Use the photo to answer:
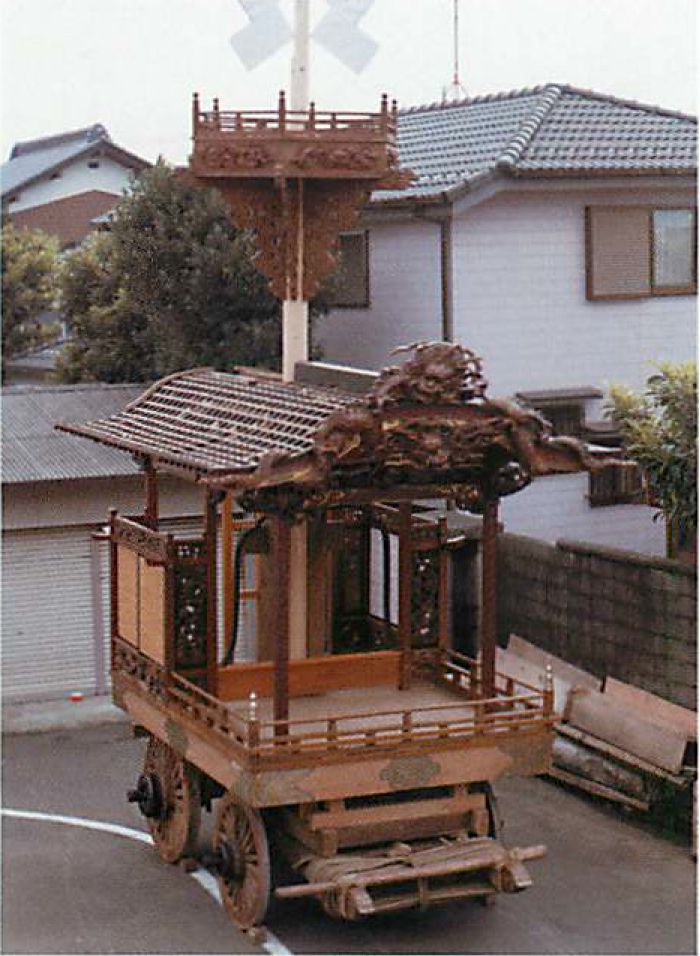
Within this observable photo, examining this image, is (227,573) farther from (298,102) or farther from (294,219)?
(298,102)

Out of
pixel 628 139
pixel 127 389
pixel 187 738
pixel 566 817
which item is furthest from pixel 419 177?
pixel 187 738

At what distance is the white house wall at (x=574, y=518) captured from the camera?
17.9 meters

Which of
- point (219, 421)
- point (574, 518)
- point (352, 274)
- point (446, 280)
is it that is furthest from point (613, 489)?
point (219, 421)

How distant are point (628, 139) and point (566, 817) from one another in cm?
862

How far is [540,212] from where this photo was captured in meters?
17.8

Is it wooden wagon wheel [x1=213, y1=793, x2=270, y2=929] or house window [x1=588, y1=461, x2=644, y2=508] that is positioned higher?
house window [x1=588, y1=461, x2=644, y2=508]

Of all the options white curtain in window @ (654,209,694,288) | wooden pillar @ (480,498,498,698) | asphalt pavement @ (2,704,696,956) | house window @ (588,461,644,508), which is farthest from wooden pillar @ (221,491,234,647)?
white curtain in window @ (654,209,694,288)

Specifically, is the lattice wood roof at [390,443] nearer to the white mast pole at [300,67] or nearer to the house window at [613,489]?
the white mast pole at [300,67]

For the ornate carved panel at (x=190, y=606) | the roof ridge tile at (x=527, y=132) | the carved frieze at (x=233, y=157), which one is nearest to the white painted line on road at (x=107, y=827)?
the ornate carved panel at (x=190, y=606)

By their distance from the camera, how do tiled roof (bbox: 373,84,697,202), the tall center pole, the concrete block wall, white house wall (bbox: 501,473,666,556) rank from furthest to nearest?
1. white house wall (bbox: 501,473,666,556)
2. tiled roof (bbox: 373,84,697,202)
3. the tall center pole
4. the concrete block wall

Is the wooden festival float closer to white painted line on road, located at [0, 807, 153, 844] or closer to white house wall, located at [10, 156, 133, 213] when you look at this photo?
white painted line on road, located at [0, 807, 153, 844]

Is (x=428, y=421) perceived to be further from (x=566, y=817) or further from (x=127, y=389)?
(x=127, y=389)

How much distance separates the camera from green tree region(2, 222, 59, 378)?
24.0 metres

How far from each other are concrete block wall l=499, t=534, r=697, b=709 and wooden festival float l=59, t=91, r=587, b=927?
2.26 m
